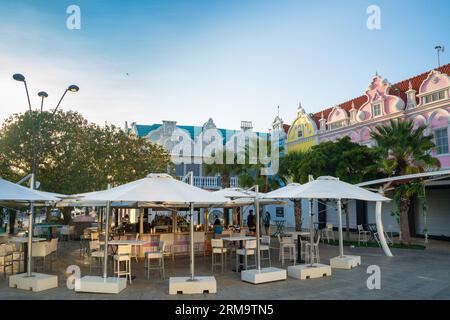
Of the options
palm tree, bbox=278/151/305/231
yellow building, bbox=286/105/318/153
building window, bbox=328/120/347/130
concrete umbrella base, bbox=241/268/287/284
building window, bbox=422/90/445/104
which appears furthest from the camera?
yellow building, bbox=286/105/318/153

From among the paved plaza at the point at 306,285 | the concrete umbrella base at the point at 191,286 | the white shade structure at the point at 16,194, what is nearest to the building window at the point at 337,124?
the paved plaza at the point at 306,285

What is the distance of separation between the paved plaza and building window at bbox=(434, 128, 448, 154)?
965 cm

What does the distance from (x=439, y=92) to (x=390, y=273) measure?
14.9 meters

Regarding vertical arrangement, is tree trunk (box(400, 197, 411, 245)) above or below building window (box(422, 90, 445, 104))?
below

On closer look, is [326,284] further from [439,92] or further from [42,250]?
[439,92]

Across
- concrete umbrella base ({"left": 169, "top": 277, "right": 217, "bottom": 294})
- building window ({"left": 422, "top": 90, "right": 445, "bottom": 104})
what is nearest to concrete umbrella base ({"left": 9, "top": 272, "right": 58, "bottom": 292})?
concrete umbrella base ({"left": 169, "top": 277, "right": 217, "bottom": 294})

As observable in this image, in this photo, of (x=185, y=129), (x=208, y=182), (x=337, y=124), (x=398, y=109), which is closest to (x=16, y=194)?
(x=398, y=109)

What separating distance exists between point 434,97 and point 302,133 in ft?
43.8

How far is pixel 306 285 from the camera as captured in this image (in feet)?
31.0

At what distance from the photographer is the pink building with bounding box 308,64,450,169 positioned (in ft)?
69.4

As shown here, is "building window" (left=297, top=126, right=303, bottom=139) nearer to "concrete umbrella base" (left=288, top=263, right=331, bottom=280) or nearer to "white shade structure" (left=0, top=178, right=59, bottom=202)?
"concrete umbrella base" (left=288, top=263, right=331, bottom=280)

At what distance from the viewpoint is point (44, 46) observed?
1146 cm

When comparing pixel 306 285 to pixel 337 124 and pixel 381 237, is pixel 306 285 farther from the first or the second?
pixel 337 124

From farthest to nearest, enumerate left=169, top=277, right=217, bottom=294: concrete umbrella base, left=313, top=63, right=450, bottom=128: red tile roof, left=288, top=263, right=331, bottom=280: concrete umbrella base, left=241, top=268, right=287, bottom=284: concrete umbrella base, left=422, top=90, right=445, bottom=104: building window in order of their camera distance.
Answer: left=313, top=63, right=450, bottom=128: red tile roof < left=422, top=90, right=445, bottom=104: building window < left=288, top=263, right=331, bottom=280: concrete umbrella base < left=241, top=268, right=287, bottom=284: concrete umbrella base < left=169, top=277, right=217, bottom=294: concrete umbrella base
